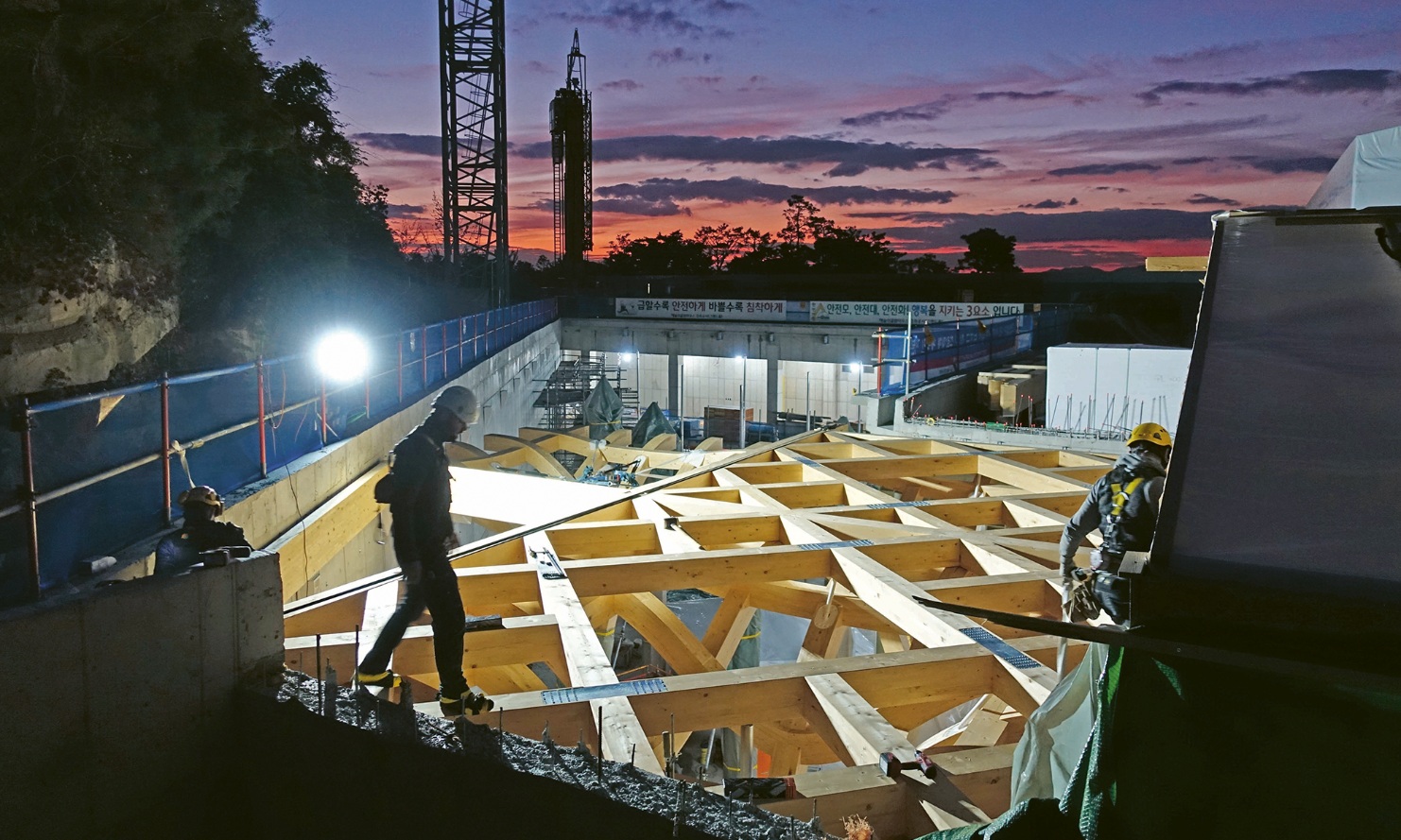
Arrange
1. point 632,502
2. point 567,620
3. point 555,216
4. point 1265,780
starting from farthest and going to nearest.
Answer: point 555,216 < point 632,502 < point 567,620 < point 1265,780

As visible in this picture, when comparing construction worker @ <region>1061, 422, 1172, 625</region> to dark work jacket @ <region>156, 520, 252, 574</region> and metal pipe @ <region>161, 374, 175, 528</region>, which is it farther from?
metal pipe @ <region>161, 374, 175, 528</region>

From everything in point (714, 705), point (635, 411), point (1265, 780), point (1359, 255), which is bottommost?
point (635, 411)

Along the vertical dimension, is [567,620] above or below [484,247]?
below

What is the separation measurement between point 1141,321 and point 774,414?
627 inches

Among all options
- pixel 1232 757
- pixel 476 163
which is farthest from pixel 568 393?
pixel 1232 757

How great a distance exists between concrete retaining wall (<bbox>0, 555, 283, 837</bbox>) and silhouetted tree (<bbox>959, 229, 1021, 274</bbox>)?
62.0 meters

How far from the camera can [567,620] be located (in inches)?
210

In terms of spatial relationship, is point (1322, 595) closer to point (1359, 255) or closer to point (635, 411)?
point (1359, 255)

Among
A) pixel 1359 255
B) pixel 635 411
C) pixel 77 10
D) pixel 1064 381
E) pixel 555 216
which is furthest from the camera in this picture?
pixel 555 216

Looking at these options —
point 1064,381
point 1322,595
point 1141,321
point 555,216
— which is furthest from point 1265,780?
point 555,216

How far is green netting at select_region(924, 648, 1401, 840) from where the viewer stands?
1.84 meters

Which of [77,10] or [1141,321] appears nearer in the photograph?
[77,10]

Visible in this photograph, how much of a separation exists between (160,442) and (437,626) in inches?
136

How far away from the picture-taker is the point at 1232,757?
1977mm
